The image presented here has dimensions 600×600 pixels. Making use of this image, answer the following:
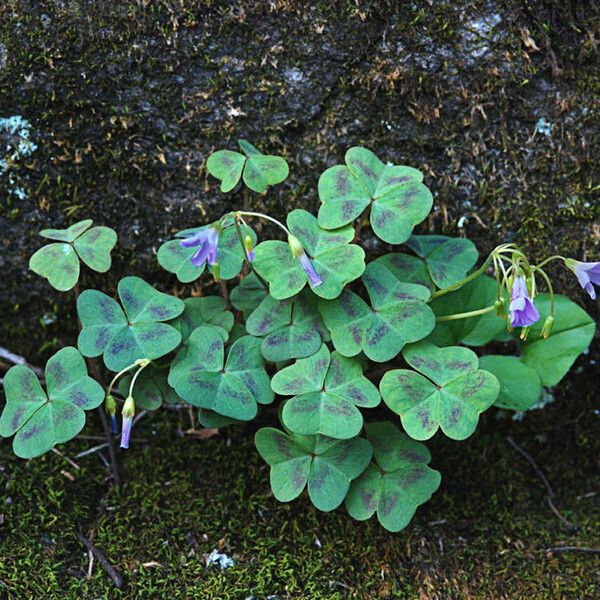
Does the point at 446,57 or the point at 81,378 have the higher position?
the point at 446,57

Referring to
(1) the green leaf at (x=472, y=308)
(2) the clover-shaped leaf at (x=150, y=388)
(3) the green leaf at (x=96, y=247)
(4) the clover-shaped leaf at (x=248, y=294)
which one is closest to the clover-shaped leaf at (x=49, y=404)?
(2) the clover-shaped leaf at (x=150, y=388)

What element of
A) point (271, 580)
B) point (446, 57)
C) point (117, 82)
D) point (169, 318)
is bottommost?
point (271, 580)

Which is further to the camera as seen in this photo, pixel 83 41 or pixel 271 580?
pixel 83 41

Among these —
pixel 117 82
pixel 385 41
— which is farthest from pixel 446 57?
pixel 117 82

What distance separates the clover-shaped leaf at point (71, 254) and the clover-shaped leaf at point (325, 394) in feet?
1.93

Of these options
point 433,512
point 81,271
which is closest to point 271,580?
point 433,512

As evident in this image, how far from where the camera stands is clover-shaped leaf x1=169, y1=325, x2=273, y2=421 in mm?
1909

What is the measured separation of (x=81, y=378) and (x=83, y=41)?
39.6 inches

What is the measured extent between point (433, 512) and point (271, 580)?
53cm

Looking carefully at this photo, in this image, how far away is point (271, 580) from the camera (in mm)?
2000

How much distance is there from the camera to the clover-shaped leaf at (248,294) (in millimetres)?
2141

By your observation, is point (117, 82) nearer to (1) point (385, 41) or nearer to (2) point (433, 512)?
(1) point (385, 41)

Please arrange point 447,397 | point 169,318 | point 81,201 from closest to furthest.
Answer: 1. point 447,397
2. point 169,318
3. point 81,201

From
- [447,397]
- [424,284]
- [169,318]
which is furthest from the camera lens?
[424,284]
